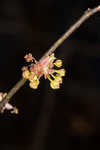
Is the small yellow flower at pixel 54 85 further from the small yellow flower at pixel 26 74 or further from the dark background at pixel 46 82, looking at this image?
the dark background at pixel 46 82

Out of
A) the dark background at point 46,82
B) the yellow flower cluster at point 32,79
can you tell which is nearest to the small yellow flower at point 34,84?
the yellow flower cluster at point 32,79

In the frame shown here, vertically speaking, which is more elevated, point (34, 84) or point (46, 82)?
point (46, 82)

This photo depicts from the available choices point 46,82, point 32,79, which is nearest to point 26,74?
point 32,79

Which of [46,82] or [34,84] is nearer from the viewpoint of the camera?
[34,84]

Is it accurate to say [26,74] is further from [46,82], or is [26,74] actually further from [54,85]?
[46,82]

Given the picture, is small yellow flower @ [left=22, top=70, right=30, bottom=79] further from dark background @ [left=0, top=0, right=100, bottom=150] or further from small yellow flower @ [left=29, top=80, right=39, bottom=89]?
dark background @ [left=0, top=0, right=100, bottom=150]

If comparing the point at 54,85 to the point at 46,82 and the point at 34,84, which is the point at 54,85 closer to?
the point at 34,84

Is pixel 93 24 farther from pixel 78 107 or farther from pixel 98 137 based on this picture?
pixel 98 137

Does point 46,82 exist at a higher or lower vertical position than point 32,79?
higher

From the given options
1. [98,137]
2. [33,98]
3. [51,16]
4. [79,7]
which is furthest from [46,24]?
[98,137]

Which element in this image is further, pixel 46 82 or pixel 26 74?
pixel 46 82
